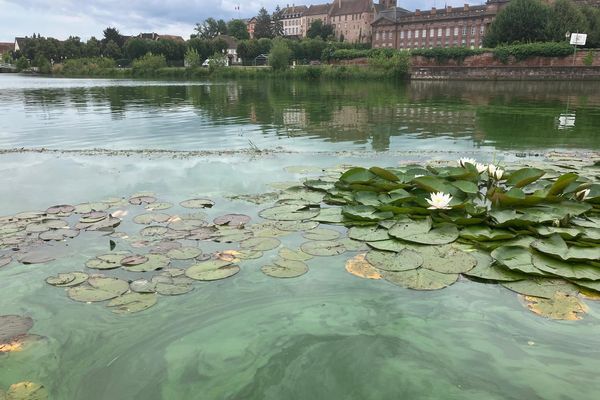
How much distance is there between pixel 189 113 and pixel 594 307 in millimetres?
14884

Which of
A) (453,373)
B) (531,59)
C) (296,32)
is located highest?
(296,32)

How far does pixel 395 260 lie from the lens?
358cm

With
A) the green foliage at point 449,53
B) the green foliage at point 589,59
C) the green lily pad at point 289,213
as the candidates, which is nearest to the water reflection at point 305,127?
the green lily pad at point 289,213

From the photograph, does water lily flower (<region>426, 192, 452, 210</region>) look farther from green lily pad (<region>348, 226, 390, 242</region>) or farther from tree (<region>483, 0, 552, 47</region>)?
tree (<region>483, 0, 552, 47</region>)

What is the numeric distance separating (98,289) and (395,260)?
2.17 m

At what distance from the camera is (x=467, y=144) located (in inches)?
365

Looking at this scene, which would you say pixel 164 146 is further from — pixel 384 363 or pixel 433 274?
pixel 384 363

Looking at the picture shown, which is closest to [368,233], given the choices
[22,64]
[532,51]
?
[532,51]

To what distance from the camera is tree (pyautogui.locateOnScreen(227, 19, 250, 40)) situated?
111 metres

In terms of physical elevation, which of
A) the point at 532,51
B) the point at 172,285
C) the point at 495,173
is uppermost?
the point at 532,51

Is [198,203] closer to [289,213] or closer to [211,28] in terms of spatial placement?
[289,213]

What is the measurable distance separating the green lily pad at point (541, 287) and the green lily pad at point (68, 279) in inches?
119

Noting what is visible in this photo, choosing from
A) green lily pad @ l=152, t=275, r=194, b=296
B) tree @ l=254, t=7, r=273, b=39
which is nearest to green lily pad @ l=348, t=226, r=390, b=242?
green lily pad @ l=152, t=275, r=194, b=296

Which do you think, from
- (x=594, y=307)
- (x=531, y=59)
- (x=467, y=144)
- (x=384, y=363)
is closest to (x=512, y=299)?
(x=594, y=307)
